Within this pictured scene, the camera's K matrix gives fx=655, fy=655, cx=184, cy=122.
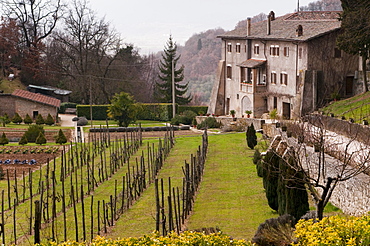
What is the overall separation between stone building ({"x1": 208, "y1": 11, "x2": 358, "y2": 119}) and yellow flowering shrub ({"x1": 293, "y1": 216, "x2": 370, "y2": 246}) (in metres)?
31.8

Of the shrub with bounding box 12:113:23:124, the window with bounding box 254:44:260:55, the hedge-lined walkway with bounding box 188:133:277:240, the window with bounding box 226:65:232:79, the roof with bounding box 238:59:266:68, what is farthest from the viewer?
Answer: the window with bounding box 226:65:232:79

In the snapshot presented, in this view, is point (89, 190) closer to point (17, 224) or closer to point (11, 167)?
point (17, 224)

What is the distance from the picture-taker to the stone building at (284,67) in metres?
51.8

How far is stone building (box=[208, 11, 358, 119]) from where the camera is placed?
170 ft

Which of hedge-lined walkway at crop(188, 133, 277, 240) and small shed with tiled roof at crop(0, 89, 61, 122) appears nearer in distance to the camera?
hedge-lined walkway at crop(188, 133, 277, 240)

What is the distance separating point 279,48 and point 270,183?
35121mm

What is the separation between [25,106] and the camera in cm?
6184

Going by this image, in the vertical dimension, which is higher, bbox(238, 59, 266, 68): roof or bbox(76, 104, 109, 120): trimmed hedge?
bbox(238, 59, 266, 68): roof

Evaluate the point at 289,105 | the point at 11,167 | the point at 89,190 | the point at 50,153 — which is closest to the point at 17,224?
the point at 89,190

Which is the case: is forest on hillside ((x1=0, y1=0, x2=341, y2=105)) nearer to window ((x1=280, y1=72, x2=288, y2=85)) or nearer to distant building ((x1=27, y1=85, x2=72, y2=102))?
distant building ((x1=27, y1=85, x2=72, y2=102))

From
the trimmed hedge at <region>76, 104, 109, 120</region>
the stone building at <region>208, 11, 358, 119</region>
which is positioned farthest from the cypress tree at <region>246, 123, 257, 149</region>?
the trimmed hedge at <region>76, 104, 109, 120</region>

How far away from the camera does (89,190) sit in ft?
91.4

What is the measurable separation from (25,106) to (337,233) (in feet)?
172

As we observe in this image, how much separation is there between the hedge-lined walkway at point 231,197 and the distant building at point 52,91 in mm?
38134
